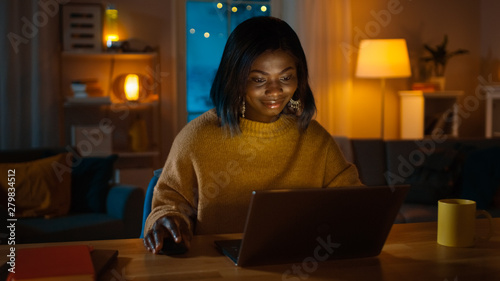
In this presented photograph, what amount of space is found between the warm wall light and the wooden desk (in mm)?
3221

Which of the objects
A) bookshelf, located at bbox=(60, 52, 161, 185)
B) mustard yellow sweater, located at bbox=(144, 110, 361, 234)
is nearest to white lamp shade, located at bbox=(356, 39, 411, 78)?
bookshelf, located at bbox=(60, 52, 161, 185)

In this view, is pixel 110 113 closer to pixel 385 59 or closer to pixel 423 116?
pixel 385 59

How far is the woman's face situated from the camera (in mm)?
1428

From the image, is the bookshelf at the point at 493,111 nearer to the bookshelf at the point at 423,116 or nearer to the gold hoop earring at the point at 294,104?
the bookshelf at the point at 423,116

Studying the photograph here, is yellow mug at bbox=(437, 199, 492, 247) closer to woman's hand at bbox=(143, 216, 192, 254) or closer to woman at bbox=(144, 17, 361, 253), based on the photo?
woman at bbox=(144, 17, 361, 253)

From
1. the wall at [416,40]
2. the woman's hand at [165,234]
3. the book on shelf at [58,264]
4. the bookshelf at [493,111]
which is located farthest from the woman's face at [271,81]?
the wall at [416,40]

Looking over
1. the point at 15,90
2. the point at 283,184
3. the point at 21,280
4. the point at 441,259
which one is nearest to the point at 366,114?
the point at 15,90

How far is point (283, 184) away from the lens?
1.54 metres

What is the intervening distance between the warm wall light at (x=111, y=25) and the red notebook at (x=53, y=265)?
3340 millimetres

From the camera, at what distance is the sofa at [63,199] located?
2.98 meters

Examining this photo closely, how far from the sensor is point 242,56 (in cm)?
142

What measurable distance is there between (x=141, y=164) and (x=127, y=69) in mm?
732

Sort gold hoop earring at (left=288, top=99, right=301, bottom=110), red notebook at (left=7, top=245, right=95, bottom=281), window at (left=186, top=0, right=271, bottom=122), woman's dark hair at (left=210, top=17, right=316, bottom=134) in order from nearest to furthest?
red notebook at (left=7, top=245, right=95, bottom=281)
woman's dark hair at (left=210, top=17, right=316, bottom=134)
gold hoop earring at (left=288, top=99, right=301, bottom=110)
window at (left=186, top=0, right=271, bottom=122)

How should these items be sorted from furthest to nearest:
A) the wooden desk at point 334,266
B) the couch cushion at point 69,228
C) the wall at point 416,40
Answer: the wall at point 416,40 < the couch cushion at point 69,228 < the wooden desk at point 334,266
